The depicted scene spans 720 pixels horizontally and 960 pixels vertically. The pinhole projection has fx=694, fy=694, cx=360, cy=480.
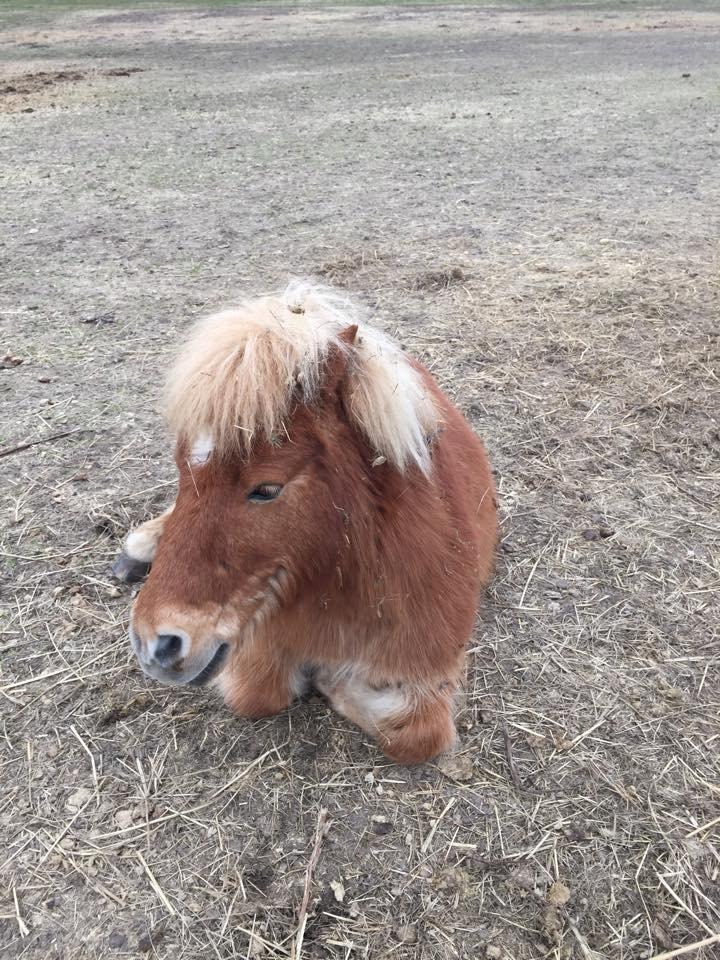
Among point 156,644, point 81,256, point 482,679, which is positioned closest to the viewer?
point 156,644

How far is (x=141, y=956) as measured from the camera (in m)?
1.79

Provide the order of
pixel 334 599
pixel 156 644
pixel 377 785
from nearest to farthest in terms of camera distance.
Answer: pixel 156 644 → pixel 334 599 → pixel 377 785

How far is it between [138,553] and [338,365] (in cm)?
143

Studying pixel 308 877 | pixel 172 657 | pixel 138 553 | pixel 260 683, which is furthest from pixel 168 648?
pixel 138 553

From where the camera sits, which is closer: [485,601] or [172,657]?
[172,657]

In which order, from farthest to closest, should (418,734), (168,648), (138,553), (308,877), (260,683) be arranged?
(138,553) → (260,683) → (418,734) → (308,877) → (168,648)

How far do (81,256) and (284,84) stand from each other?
29.2 ft

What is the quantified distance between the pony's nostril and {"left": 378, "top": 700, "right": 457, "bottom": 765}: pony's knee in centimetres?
82

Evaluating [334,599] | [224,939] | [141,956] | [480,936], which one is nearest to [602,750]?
[480,936]

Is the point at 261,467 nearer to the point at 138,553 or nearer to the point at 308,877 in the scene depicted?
the point at 308,877

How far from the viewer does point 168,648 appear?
1.68m

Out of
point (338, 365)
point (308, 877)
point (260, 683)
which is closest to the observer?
point (338, 365)

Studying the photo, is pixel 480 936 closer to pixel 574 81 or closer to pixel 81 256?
pixel 81 256

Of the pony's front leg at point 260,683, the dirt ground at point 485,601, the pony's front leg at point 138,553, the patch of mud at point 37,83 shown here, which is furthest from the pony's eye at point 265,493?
the patch of mud at point 37,83
